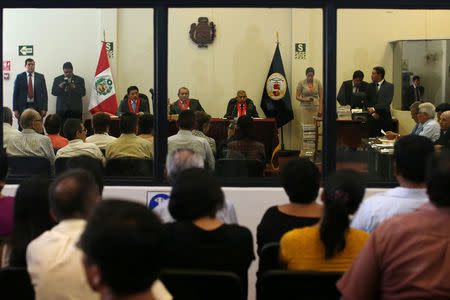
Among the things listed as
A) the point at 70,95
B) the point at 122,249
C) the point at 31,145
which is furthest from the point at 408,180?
the point at 70,95

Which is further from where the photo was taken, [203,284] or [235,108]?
[235,108]

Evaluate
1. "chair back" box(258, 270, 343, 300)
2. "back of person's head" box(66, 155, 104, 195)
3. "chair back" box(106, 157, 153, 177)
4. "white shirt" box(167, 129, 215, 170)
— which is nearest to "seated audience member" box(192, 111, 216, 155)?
"white shirt" box(167, 129, 215, 170)

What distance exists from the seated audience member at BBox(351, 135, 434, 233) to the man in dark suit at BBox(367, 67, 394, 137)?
4.33 metres

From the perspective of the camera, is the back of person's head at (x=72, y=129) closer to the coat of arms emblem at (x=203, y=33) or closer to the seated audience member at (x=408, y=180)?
the seated audience member at (x=408, y=180)

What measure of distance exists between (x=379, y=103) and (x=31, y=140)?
5.07 meters

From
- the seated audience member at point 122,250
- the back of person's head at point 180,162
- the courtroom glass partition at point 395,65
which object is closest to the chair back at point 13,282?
the seated audience member at point 122,250

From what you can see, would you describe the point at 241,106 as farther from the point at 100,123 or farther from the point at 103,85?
the point at 100,123

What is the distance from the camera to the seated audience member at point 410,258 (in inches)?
74.6

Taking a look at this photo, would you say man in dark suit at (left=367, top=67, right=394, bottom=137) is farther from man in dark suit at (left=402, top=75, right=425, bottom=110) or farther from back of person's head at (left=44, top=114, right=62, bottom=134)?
back of person's head at (left=44, top=114, right=62, bottom=134)

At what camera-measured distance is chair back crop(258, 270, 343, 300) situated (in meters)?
2.12

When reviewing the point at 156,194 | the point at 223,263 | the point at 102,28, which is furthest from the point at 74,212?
the point at 102,28

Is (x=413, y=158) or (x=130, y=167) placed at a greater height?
(x=413, y=158)

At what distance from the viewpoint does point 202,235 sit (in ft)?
7.84

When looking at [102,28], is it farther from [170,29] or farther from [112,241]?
[112,241]
